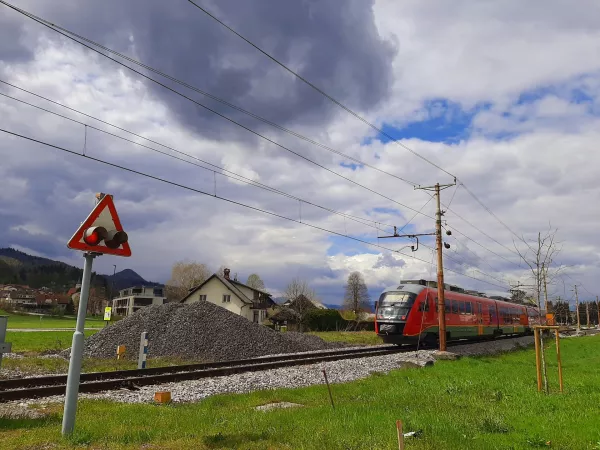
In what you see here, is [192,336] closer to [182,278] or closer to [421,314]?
[421,314]

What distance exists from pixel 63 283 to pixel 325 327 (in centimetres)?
15962

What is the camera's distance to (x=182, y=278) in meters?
121

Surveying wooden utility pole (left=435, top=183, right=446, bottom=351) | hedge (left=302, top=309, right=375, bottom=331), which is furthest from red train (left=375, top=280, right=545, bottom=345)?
hedge (left=302, top=309, right=375, bottom=331)

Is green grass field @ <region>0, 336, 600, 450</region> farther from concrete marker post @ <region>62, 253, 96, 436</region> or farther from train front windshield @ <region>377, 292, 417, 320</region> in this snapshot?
train front windshield @ <region>377, 292, 417, 320</region>

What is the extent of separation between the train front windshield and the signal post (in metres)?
22.7

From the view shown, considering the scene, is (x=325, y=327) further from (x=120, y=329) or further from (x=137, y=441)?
(x=137, y=441)

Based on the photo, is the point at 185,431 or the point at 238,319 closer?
the point at 185,431

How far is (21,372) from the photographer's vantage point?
1733 centimetres

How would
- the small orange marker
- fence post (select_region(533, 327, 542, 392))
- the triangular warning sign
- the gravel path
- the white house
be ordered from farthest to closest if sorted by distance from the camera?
the white house, the gravel path, fence post (select_region(533, 327, 542, 392)), the small orange marker, the triangular warning sign

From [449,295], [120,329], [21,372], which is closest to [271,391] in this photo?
[21,372]

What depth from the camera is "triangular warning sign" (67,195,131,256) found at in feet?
21.2

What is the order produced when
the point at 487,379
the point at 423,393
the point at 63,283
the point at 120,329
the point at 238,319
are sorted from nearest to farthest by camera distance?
the point at 423,393 → the point at 487,379 → the point at 120,329 → the point at 238,319 → the point at 63,283

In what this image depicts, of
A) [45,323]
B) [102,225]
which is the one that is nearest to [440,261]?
[102,225]

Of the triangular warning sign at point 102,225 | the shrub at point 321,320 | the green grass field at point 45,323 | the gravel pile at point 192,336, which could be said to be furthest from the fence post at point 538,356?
the green grass field at point 45,323
